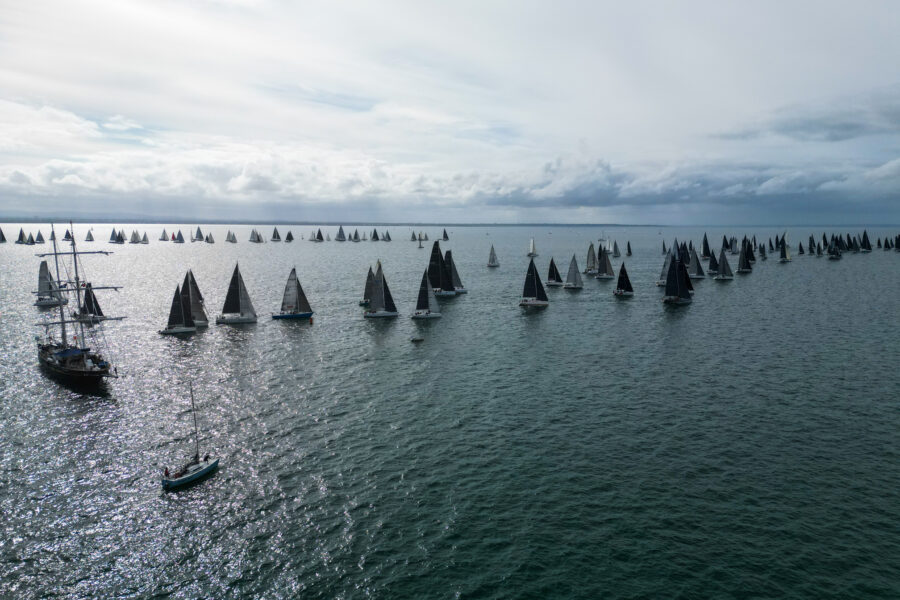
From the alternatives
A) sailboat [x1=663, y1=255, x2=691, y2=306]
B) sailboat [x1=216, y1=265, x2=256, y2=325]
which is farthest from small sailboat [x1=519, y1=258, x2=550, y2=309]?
sailboat [x1=216, y1=265, x2=256, y2=325]

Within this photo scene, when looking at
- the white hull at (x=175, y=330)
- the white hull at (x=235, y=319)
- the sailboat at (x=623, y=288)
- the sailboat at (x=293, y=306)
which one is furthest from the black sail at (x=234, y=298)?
the sailboat at (x=623, y=288)

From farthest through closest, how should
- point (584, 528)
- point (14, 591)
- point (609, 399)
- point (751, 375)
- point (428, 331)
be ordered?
point (428, 331), point (751, 375), point (609, 399), point (584, 528), point (14, 591)

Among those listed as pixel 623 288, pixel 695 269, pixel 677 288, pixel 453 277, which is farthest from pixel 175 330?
pixel 695 269

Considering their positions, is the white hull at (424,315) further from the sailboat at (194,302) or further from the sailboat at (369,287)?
the sailboat at (194,302)

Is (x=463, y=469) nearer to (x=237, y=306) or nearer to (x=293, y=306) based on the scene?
(x=293, y=306)

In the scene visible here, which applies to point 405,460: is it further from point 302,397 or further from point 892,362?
point 892,362

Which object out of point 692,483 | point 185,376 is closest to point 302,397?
point 185,376

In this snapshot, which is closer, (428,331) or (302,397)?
(302,397)
